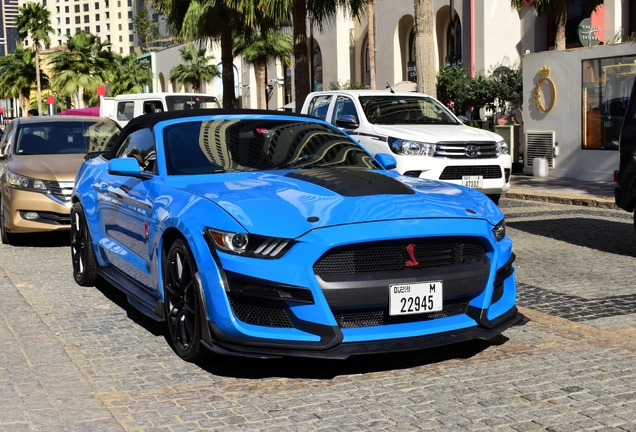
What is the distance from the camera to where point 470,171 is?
42.9ft

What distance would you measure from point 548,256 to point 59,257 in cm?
557

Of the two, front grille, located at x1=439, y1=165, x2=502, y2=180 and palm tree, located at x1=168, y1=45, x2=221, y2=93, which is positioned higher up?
palm tree, located at x1=168, y1=45, x2=221, y2=93

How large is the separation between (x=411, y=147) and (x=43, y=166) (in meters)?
5.13

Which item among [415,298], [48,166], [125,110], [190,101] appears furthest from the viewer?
[125,110]

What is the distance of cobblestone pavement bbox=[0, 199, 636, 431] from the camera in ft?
A: 14.4

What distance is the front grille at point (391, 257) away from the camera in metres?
4.82

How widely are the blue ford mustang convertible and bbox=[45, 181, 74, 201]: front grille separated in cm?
512

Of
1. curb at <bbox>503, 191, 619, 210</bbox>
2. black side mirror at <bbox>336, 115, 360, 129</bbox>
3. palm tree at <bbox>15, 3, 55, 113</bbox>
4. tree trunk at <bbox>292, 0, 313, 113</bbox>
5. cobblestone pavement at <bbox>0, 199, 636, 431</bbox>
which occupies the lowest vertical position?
cobblestone pavement at <bbox>0, 199, 636, 431</bbox>

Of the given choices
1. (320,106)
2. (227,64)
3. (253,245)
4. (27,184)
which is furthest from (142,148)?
(227,64)

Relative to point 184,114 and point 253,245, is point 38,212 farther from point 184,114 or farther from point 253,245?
point 253,245

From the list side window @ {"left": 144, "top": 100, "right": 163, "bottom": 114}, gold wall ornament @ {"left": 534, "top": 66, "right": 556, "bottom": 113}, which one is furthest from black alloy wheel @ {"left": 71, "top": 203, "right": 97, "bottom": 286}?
gold wall ornament @ {"left": 534, "top": 66, "right": 556, "bottom": 113}

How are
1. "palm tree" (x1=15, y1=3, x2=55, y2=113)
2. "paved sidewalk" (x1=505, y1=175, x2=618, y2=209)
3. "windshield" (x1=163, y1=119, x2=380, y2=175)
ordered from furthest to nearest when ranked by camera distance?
"palm tree" (x1=15, y1=3, x2=55, y2=113)
"paved sidewalk" (x1=505, y1=175, x2=618, y2=209)
"windshield" (x1=163, y1=119, x2=380, y2=175)

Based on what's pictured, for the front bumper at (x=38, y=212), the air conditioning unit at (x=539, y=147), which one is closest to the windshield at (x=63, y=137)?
the front bumper at (x=38, y=212)

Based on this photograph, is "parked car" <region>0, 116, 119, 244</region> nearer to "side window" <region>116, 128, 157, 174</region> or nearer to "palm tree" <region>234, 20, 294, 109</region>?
"side window" <region>116, 128, 157, 174</region>
